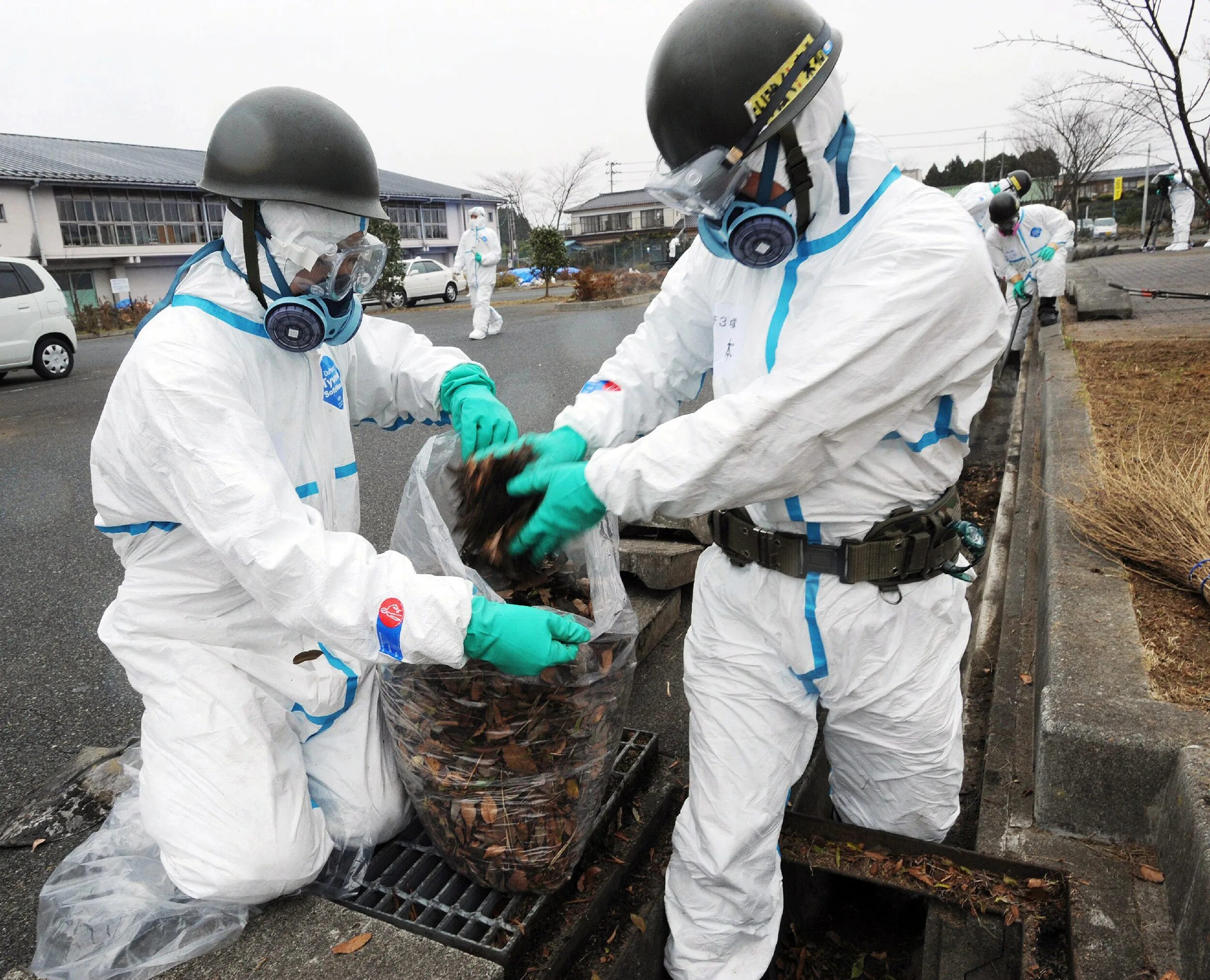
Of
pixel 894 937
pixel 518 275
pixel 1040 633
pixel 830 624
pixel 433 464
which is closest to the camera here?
pixel 830 624

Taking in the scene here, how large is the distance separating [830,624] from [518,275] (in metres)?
40.6

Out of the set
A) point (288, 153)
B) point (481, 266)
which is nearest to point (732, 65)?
point (288, 153)

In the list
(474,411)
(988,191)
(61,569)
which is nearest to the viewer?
(474,411)

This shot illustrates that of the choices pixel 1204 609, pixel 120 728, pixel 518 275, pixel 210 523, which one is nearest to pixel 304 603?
pixel 210 523

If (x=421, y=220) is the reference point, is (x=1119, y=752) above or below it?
below

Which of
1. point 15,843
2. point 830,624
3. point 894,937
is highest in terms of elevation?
point 830,624

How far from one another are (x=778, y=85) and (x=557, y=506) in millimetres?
934

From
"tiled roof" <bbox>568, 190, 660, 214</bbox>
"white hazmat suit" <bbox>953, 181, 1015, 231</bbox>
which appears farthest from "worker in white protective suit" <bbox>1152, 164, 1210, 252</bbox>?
"tiled roof" <bbox>568, 190, 660, 214</bbox>

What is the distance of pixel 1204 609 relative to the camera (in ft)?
9.38

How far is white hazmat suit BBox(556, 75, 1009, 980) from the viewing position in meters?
1.74

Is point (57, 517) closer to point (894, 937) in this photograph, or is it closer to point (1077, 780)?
point (894, 937)

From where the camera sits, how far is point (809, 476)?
1.82 meters

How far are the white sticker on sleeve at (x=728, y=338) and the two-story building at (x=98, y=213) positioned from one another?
28.9m

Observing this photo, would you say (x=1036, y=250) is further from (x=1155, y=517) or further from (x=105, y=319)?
(x=105, y=319)
